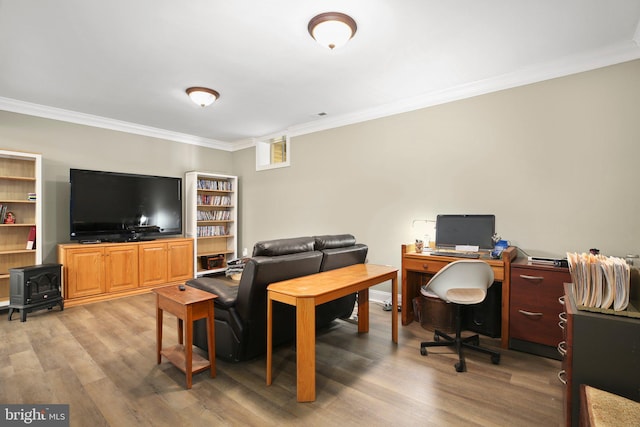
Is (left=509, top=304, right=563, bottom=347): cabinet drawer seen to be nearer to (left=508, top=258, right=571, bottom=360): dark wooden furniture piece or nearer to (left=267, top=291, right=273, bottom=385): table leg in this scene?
(left=508, top=258, right=571, bottom=360): dark wooden furniture piece

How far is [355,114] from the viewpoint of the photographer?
4.44m

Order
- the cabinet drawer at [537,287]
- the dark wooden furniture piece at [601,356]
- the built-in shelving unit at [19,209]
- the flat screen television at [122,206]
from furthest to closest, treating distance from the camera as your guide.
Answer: the flat screen television at [122,206] < the built-in shelving unit at [19,209] < the cabinet drawer at [537,287] < the dark wooden furniture piece at [601,356]

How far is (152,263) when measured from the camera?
479 centimetres

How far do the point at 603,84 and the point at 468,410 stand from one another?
119 inches

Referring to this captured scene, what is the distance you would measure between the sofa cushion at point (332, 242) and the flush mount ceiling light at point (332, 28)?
1.65 m

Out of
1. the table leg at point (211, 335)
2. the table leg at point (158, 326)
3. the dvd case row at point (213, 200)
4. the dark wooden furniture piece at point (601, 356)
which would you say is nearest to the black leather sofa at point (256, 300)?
the table leg at point (211, 335)

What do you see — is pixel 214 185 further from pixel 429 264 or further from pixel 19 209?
pixel 429 264

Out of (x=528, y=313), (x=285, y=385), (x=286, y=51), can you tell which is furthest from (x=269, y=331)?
(x=286, y=51)

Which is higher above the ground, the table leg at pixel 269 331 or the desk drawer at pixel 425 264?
the desk drawer at pixel 425 264

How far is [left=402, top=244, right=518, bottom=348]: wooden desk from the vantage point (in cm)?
277

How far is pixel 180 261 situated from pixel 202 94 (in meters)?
2.82

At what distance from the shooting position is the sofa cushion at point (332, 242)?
288 centimetres

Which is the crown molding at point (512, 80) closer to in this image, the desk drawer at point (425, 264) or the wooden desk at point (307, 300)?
the desk drawer at point (425, 264)

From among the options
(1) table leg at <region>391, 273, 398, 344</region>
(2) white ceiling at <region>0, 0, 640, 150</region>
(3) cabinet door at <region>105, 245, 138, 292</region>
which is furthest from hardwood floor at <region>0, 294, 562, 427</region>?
(2) white ceiling at <region>0, 0, 640, 150</region>
